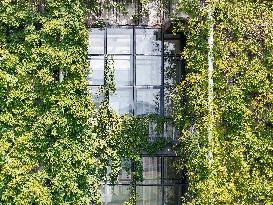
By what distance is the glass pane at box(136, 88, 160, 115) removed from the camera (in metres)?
8.03


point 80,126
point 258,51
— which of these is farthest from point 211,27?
point 80,126

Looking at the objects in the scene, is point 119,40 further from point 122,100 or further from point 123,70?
point 122,100

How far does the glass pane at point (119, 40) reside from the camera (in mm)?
7953

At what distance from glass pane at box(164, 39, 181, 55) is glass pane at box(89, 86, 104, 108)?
1.29m

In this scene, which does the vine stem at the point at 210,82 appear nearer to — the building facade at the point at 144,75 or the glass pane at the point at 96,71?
the building facade at the point at 144,75

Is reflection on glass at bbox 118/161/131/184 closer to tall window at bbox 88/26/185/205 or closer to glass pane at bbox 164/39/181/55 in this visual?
tall window at bbox 88/26/185/205

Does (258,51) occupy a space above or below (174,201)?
above

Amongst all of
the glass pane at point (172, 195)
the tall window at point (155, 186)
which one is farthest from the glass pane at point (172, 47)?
the glass pane at point (172, 195)

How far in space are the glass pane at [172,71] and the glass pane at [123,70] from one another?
580 millimetres

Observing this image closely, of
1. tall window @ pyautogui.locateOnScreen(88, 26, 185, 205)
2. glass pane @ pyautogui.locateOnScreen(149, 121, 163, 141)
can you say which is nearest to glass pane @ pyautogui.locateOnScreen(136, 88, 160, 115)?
tall window @ pyautogui.locateOnScreen(88, 26, 185, 205)

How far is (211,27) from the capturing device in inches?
280

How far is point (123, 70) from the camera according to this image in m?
8.00

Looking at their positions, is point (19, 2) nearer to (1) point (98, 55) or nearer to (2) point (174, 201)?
(1) point (98, 55)

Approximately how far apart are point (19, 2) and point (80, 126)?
79.5 inches
